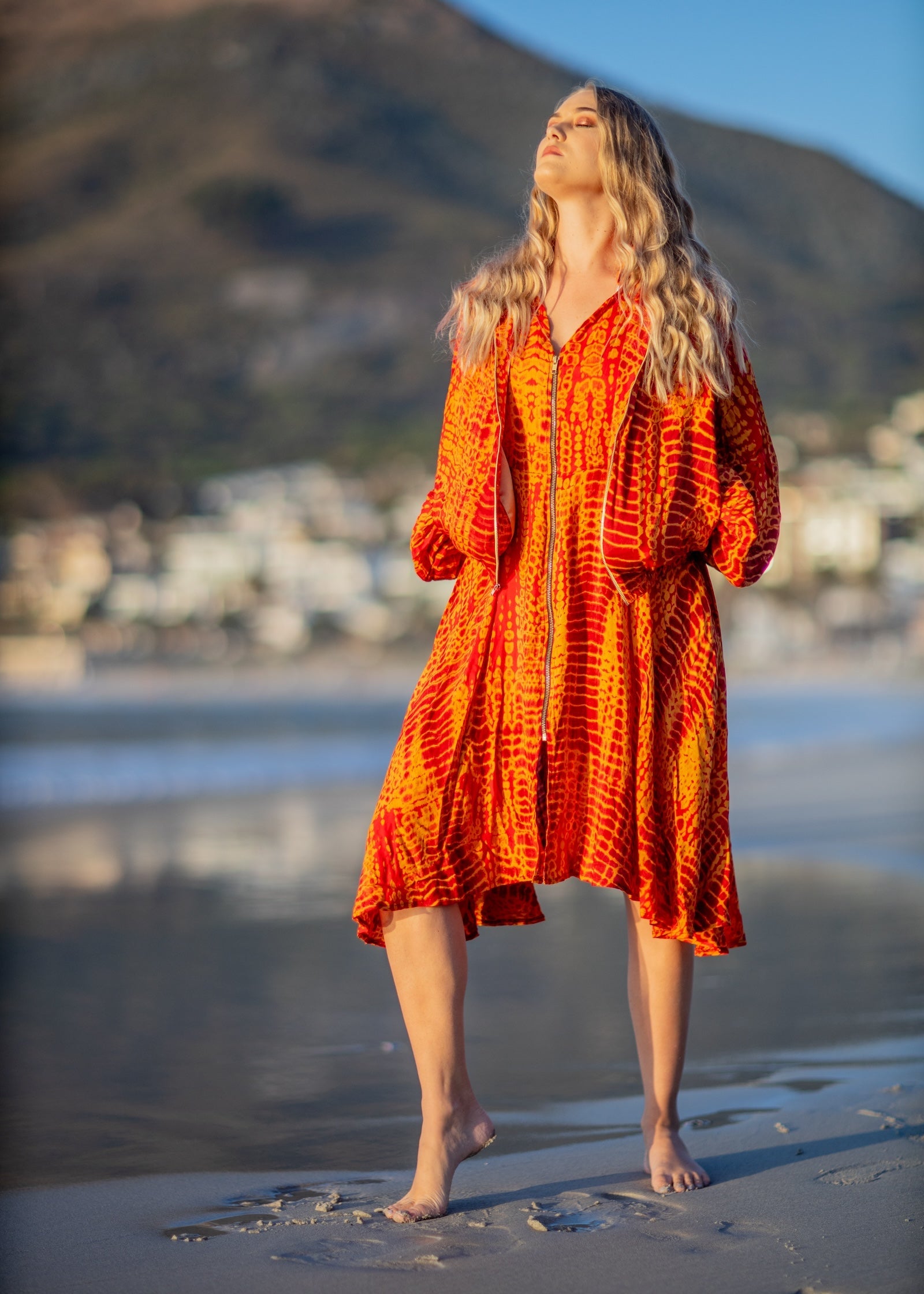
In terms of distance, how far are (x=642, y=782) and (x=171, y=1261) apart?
30.7 inches

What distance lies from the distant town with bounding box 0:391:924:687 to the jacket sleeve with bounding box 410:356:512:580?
156 feet

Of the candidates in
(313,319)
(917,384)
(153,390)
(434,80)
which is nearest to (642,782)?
(917,384)

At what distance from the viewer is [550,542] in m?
2.10

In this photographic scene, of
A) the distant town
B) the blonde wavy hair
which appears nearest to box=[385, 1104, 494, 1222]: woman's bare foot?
the blonde wavy hair

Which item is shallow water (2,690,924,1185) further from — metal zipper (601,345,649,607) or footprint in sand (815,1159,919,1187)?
metal zipper (601,345,649,607)

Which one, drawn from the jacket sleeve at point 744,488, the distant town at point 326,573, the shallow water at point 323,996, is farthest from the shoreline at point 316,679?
the jacket sleeve at point 744,488

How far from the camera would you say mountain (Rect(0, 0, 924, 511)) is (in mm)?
80375

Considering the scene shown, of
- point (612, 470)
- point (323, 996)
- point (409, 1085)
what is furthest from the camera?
point (323, 996)

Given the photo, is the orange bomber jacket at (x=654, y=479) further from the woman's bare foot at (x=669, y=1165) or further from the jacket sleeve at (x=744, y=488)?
the woman's bare foot at (x=669, y=1165)

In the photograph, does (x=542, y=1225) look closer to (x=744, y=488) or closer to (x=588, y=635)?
(x=588, y=635)

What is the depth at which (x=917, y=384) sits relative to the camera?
7525cm

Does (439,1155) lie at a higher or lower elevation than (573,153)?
lower

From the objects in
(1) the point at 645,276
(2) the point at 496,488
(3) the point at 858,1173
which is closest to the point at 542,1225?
(3) the point at 858,1173

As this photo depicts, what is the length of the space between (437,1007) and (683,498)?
71 centimetres
